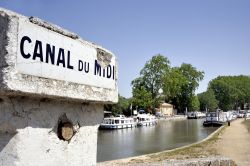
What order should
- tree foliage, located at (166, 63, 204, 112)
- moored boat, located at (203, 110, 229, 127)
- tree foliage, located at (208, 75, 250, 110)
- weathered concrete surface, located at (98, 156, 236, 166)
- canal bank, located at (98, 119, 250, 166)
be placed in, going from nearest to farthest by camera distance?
weathered concrete surface, located at (98, 156, 236, 166) → canal bank, located at (98, 119, 250, 166) → moored boat, located at (203, 110, 229, 127) → tree foliage, located at (166, 63, 204, 112) → tree foliage, located at (208, 75, 250, 110)

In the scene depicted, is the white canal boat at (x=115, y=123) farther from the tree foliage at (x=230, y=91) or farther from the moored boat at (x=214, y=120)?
the tree foliage at (x=230, y=91)

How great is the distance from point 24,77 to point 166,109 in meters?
84.6

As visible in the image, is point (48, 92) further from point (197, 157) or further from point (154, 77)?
point (154, 77)

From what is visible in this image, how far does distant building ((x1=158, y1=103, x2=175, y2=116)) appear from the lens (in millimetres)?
81969

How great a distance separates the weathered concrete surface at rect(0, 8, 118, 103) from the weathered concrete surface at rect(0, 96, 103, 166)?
0.32 ft

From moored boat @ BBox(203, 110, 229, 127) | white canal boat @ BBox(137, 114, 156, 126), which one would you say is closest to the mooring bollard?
moored boat @ BBox(203, 110, 229, 127)

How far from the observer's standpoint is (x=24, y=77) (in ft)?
Answer: 6.67

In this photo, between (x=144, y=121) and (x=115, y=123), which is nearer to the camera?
(x=115, y=123)

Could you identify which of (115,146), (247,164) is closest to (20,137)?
(247,164)

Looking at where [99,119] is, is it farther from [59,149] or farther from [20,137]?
[20,137]

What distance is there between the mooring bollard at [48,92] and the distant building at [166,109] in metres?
77.8

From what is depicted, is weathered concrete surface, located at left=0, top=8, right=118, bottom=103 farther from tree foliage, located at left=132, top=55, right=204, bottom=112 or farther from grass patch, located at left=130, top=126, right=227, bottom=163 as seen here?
tree foliage, located at left=132, top=55, right=204, bottom=112

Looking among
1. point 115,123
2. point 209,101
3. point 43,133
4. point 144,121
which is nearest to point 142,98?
point 144,121

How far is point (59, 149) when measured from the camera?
2369 millimetres
